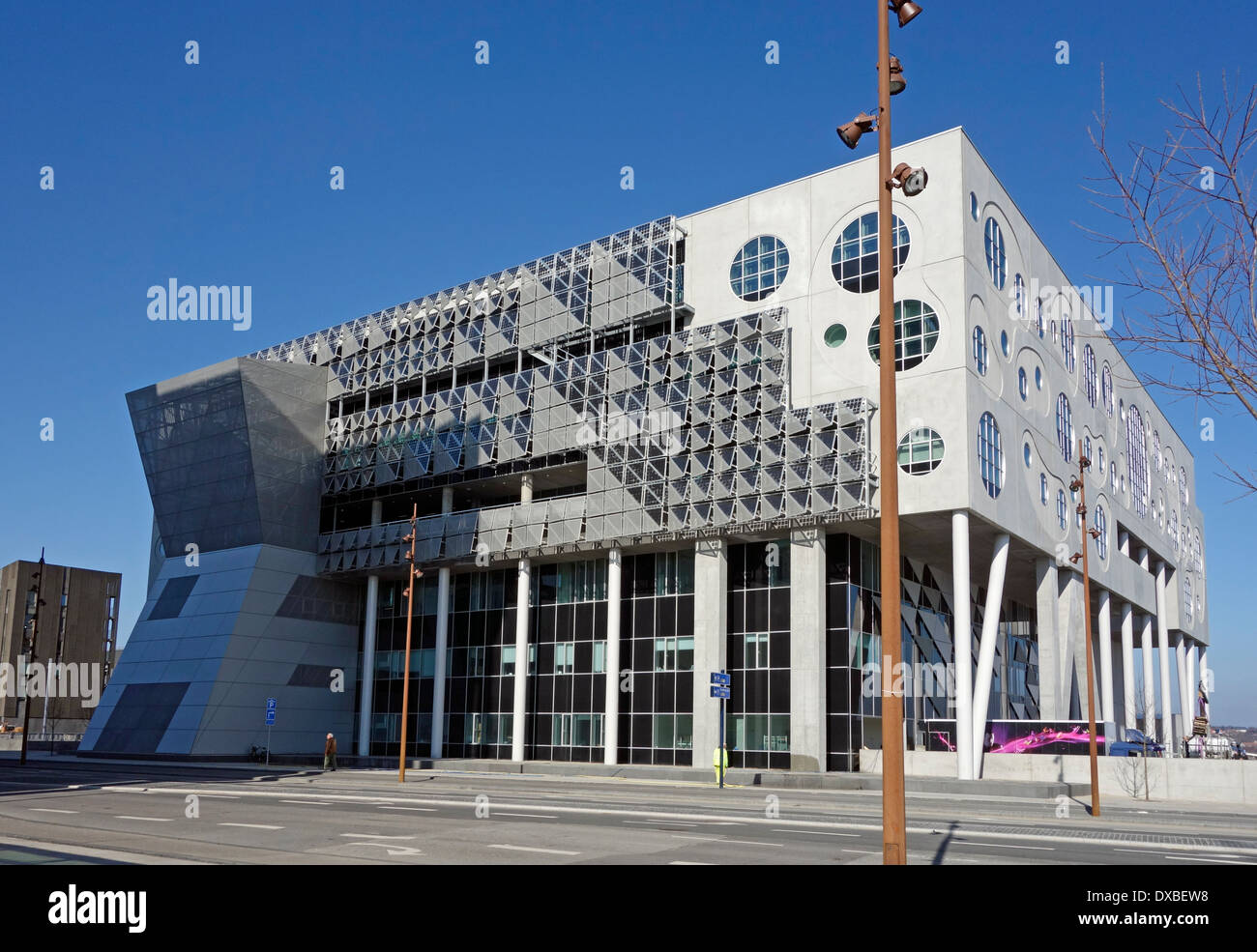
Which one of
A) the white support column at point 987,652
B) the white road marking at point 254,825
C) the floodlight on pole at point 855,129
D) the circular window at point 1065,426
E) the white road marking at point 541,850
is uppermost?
the circular window at point 1065,426

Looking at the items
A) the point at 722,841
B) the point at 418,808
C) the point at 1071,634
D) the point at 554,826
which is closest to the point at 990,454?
the point at 1071,634

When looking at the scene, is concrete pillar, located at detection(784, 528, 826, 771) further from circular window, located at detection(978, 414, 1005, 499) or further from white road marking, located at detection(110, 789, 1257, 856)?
white road marking, located at detection(110, 789, 1257, 856)

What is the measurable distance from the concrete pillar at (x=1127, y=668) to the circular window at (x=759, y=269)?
36.7m

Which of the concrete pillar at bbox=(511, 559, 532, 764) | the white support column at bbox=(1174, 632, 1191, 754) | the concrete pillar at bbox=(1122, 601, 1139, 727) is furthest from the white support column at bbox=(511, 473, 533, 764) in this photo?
the white support column at bbox=(1174, 632, 1191, 754)

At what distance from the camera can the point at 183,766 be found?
50.7 m

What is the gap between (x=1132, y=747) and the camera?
46531mm

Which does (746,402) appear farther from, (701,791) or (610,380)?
(701,791)

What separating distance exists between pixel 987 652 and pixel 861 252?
17539mm

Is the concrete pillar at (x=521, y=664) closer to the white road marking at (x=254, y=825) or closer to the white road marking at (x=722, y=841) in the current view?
the white road marking at (x=254, y=825)

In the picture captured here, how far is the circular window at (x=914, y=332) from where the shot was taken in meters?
44.1

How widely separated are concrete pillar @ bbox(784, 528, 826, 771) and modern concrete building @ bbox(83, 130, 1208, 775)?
13cm

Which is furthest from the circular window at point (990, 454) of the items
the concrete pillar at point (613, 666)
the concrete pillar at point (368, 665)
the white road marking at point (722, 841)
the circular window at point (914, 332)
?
the concrete pillar at point (368, 665)

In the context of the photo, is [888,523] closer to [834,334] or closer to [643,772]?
[643,772]
